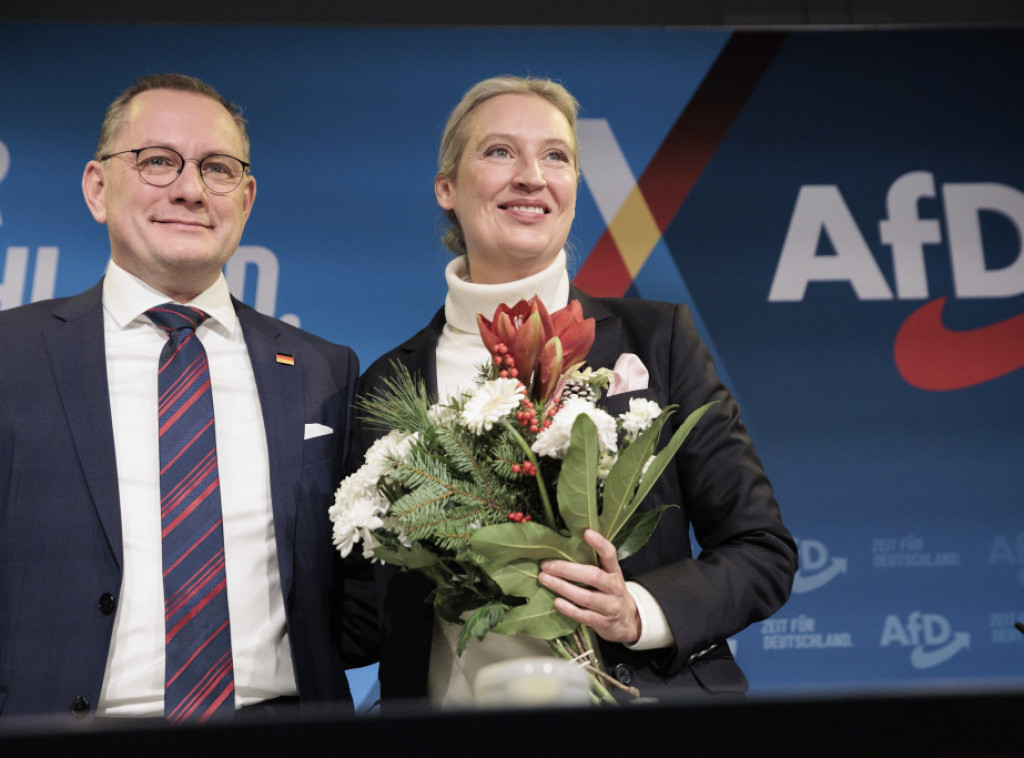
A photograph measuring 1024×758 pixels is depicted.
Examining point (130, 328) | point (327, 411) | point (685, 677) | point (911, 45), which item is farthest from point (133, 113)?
point (911, 45)

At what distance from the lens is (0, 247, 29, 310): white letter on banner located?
137 inches

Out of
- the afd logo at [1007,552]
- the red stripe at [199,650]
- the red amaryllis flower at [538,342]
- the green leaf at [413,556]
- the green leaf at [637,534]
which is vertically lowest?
the red stripe at [199,650]

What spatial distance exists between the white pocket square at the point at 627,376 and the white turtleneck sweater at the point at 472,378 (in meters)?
0.32

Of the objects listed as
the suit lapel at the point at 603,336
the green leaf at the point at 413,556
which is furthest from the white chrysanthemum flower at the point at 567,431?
the suit lapel at the point at 603,336

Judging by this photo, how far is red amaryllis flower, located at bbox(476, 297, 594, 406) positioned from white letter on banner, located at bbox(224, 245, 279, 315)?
2116 mm

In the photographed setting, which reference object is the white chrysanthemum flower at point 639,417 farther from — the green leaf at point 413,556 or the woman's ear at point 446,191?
→ the woman's ear at point 446,191

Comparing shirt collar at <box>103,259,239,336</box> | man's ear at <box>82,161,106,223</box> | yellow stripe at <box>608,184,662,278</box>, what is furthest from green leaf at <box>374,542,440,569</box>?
yellow stripe at <box>608,184,662,278</box>

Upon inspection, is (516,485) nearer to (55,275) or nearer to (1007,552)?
(55,275)

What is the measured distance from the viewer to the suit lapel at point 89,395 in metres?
2.01

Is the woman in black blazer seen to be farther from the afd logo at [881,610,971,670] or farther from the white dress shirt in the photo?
the afd logo at [881,610,971,670]

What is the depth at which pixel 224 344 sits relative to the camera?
2.34 metres

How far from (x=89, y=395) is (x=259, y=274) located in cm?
155

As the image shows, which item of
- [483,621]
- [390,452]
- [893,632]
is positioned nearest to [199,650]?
[390,452]

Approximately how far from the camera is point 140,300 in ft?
7.44
